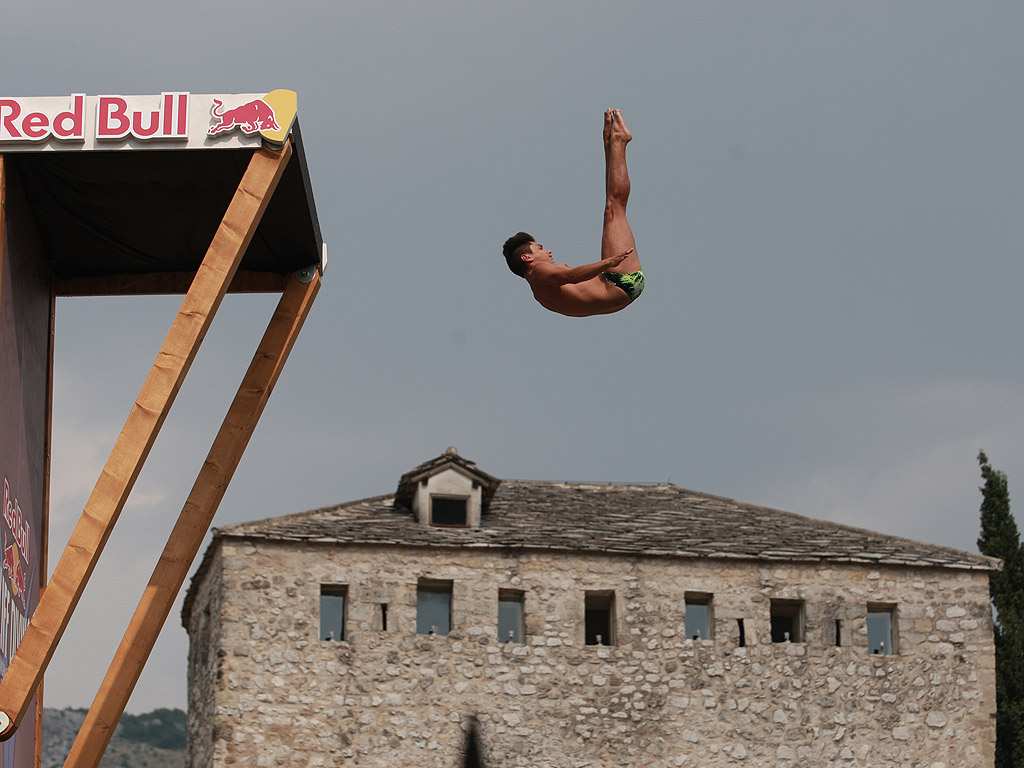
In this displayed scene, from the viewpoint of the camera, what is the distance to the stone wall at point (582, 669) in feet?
105

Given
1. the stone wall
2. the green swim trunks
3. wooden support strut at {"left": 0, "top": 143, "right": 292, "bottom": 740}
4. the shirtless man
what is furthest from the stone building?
the green swim trunks

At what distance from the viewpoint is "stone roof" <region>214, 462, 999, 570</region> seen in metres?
33.2

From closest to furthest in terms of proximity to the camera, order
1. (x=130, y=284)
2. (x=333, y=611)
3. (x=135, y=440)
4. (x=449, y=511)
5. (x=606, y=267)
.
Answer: (x=606, y=267) → (x=135, y=440) → (x=130, y=284) → (x=333, y=611) → (x=449, y=511)

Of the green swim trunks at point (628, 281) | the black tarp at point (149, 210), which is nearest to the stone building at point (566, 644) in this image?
the black tarp at point (149, 210)

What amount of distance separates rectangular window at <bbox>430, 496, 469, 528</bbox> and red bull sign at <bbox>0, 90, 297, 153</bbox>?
841 inches

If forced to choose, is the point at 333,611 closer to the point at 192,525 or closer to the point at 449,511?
the point at 449,511

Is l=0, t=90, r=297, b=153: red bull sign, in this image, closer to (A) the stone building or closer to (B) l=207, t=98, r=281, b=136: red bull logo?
(B) l=207, t=98, r=281, b=136: red bull logo

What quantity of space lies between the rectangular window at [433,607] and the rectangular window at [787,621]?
6.85m

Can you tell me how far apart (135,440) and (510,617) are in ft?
70.2

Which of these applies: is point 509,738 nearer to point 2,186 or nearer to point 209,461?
point 209,461

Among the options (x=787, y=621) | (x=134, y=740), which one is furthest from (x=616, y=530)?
(x=134, y=740)

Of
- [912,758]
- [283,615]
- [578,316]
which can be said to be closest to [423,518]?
[283,615]

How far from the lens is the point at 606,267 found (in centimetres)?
1024

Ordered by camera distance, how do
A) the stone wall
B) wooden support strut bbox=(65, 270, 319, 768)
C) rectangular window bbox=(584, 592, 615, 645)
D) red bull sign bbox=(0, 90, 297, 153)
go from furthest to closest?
1. rectangular window bbox=(584, 592, 615, 645)
2. the stone wall
3. wooden support strut bbox=(65, 270, 319, 768)
4. red bull sign bbox=(0, 90, 297, 153)
